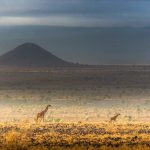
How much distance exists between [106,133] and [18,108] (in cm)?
2235

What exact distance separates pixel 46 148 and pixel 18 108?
29.1 m

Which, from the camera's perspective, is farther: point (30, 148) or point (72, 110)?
point (72, 110)

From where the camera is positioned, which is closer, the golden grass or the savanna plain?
the golden grass

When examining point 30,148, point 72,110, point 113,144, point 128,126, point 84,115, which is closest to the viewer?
point 30,148

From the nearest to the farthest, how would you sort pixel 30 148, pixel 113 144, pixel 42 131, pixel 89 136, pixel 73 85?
pixel 30 148, pixel 113 144, pixel 89 136, pixel 42 131, pixel 73 85

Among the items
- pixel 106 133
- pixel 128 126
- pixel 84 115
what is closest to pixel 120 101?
pixel 84 115

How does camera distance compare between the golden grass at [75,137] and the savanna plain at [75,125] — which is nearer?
the golden grass at [75,137]

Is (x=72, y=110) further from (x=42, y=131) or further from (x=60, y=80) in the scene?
(x=60, y=80)

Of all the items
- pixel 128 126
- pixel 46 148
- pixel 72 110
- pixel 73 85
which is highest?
pixel 73 85

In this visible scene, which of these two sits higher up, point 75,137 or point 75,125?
point 75,125

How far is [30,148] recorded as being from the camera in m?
18.0

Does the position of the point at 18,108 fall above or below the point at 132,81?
below

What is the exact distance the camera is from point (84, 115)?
40594 millimetres

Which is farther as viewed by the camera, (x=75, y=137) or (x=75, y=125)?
(x=75, y=125)
